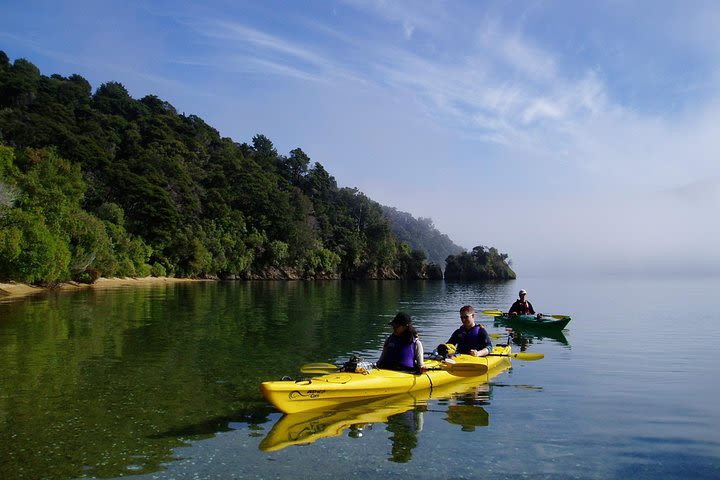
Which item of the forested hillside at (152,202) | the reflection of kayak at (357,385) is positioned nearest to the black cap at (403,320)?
the reflection of kayak at (357,385)

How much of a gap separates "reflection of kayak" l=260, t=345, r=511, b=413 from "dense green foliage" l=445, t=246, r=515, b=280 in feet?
341

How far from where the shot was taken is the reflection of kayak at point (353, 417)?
25.7 ft

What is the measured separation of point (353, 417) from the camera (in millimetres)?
8914

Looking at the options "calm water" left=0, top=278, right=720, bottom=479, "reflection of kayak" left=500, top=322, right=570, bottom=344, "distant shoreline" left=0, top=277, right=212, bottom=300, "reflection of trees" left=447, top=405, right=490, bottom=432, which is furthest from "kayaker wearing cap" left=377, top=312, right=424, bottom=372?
"distant shoreline" left=0, top=277, right=212, bottom=300

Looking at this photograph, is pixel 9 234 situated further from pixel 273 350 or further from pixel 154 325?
pixel 273 350

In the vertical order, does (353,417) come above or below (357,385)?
below

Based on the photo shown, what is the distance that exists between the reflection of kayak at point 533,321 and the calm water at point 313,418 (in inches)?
107

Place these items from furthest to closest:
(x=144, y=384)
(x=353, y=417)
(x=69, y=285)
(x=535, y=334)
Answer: (x=69, y=285) < (x=535, y=334) < (x=144, y=384) < (x=353, y=417)

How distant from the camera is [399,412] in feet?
30.6

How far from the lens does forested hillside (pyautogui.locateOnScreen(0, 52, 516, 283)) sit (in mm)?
37625

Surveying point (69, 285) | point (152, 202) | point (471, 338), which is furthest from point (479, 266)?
point (471, 338)

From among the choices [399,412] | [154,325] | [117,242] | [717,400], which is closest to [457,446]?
[399,412]

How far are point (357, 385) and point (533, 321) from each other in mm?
14680

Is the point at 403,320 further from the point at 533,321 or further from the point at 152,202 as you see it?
the point at 152,202
